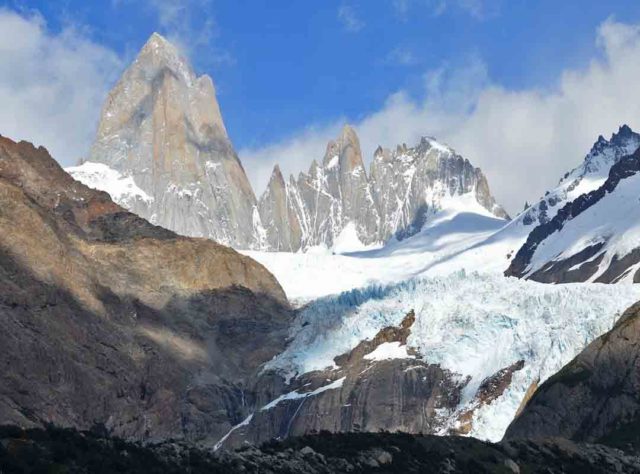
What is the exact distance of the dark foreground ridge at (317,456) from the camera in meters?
65.3

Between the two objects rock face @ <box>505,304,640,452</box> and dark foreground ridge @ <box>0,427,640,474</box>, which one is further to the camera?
rock face @ <box>505,304,640,452</box>

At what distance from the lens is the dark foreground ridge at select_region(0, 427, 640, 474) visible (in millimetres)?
65312

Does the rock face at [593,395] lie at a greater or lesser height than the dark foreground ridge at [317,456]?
greater

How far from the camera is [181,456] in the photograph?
74000 mm

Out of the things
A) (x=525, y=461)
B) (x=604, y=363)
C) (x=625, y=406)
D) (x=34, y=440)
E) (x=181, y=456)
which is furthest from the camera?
(x=604, y=363)

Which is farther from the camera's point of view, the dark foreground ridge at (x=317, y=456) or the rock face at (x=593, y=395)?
the rock face at (x=593, y=395)

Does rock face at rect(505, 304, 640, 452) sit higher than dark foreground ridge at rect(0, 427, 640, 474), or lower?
higher

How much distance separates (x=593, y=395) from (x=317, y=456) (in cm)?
8498

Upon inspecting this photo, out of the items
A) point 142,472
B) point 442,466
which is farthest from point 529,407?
point 142,472

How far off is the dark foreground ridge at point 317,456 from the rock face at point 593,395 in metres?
46.4

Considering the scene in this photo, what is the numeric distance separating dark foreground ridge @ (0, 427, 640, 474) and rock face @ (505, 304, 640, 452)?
4636 cm

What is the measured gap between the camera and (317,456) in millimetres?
82062

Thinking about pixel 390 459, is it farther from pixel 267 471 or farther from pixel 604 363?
pixel 604 363

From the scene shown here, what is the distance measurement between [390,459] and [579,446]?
2548 centimetres
